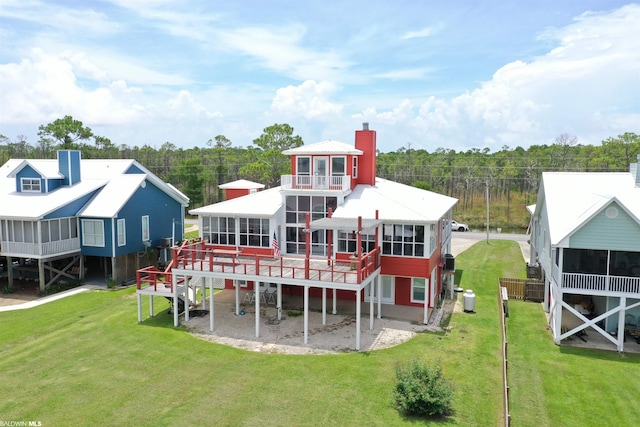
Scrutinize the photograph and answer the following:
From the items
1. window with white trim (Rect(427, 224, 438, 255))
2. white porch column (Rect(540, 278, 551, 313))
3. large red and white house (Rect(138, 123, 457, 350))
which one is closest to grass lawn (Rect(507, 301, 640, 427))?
white porch column (Rect(540, 278, 551, 313))

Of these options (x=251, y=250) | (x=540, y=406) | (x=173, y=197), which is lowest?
(x=540, y=406)

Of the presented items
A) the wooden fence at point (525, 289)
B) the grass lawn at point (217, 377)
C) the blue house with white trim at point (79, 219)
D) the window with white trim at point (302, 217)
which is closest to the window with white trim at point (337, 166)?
the window with white trim at point (302, 217)

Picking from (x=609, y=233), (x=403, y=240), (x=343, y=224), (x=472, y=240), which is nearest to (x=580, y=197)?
(x=609, y=233)

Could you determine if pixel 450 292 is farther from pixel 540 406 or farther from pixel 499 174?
pixel 499 174

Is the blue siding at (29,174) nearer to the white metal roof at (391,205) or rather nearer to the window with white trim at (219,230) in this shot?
the window with white trim at (219,230)

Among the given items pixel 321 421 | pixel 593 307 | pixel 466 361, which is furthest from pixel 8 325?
pixel 593 307

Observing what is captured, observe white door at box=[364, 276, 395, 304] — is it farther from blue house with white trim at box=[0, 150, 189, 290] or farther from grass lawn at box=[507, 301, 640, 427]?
blue house with white trim at box=[0, 150, 189, 290]
